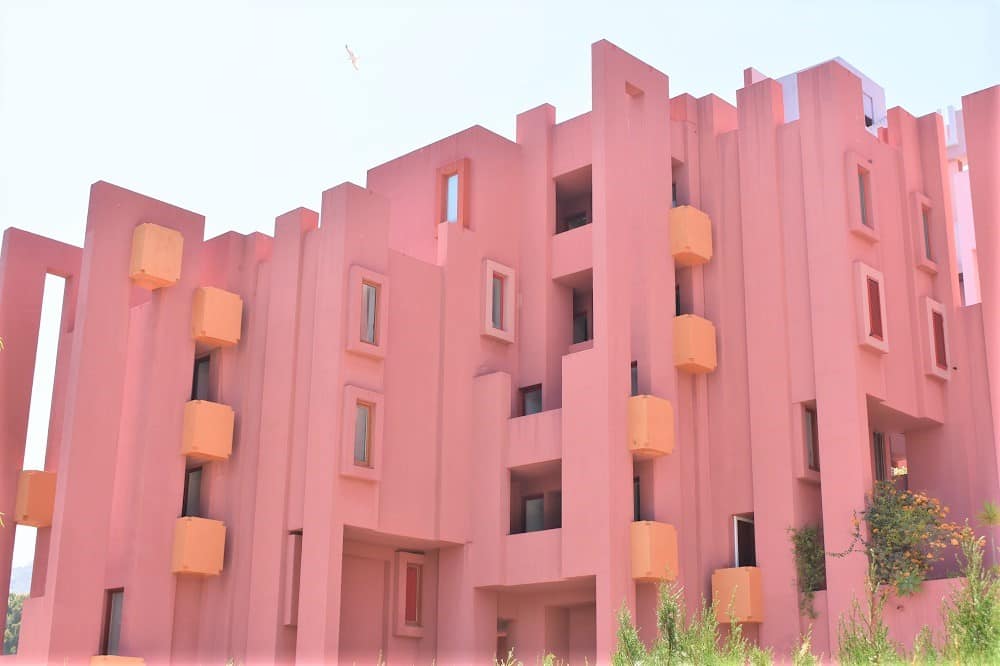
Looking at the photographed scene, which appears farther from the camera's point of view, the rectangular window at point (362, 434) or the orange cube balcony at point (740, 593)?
the rectangular window at point (362, 434)

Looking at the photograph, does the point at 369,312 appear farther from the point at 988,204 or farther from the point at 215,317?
the point at 988,204

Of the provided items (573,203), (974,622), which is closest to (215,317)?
(573,203)

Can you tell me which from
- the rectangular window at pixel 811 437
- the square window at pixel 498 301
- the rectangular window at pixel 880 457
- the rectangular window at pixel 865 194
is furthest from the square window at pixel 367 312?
the rectangular window at pixel 880 457

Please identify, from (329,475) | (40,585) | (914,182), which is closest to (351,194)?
(329,475)

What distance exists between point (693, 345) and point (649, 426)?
Answer: 2.47 meters

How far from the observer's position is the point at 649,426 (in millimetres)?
24906

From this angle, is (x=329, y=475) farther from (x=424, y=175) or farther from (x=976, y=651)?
(x=976, y=651)

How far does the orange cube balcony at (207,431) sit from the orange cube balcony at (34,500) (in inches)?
121

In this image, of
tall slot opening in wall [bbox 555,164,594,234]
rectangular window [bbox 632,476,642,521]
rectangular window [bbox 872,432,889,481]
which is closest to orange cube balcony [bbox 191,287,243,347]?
tall slot opening in wall [bbox 555,164,594,234]

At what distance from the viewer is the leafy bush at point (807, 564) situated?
24484mm

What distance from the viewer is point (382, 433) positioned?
25766 mm

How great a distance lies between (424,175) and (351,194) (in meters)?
3.70

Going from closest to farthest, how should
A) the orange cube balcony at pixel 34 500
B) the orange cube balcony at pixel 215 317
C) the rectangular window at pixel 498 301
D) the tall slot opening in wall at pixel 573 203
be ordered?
the orange cube balcony at pixel 34 500, the orange cube balcony at pixel 215 317, the rectangular window at pixel 498 301, the tall slot opening in wall at pixel 573 203

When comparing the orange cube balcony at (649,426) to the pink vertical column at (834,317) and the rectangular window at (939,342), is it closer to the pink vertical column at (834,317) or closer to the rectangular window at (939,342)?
the pink vertical column at (834,317)
